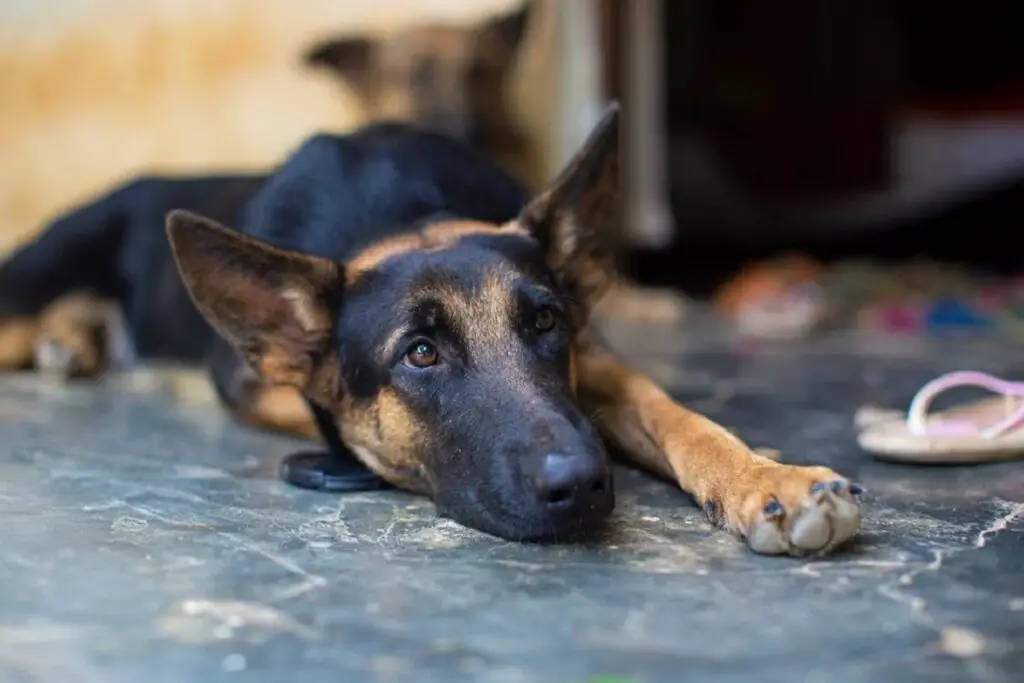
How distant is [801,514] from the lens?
2.08 m

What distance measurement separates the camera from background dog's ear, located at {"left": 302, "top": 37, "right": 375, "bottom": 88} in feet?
20.0

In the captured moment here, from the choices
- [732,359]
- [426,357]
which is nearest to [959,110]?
[732,359]

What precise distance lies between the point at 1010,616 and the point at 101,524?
67.1 inches

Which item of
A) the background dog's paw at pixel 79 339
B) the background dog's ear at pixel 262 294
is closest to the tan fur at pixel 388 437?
the background dog's ear at pixel 262 294

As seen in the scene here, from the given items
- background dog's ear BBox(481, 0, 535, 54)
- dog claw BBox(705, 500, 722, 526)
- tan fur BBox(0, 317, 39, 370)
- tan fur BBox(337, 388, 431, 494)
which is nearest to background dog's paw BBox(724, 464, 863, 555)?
dog claw BBox(705, 500, 722, 526)

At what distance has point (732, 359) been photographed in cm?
473

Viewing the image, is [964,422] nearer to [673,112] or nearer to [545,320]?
[545,320]

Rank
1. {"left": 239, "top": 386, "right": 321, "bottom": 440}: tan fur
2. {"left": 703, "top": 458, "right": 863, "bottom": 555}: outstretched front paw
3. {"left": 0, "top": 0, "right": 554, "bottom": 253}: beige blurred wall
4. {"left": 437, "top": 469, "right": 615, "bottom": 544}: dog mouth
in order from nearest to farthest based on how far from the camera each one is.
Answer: {"left": 703, "top": 458, "right": 863, "bottom": 555}: outstretched front paw → {"left": 437, "top": 469, "right": 615, "bottom": 544}: dog mouth → {"left": 239, "top": 386, "right": 321, "bottom": 440}: tan fur → {"left": 0, "top": 0, "right": 554, "bottom": 253}: beige blurred wall

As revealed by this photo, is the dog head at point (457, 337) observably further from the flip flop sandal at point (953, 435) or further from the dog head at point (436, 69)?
the dog head at point (436, 69)

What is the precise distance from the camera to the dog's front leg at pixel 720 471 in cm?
209

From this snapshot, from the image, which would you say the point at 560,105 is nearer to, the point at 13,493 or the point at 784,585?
the point at 13,493

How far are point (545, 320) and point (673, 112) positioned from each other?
5573 mm

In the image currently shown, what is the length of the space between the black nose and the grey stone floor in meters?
0.10

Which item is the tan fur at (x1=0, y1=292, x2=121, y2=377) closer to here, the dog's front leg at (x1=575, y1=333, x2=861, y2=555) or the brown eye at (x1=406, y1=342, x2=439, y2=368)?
the dog's front leg at (x1=575, y1=333, x2=861, y2=555)
